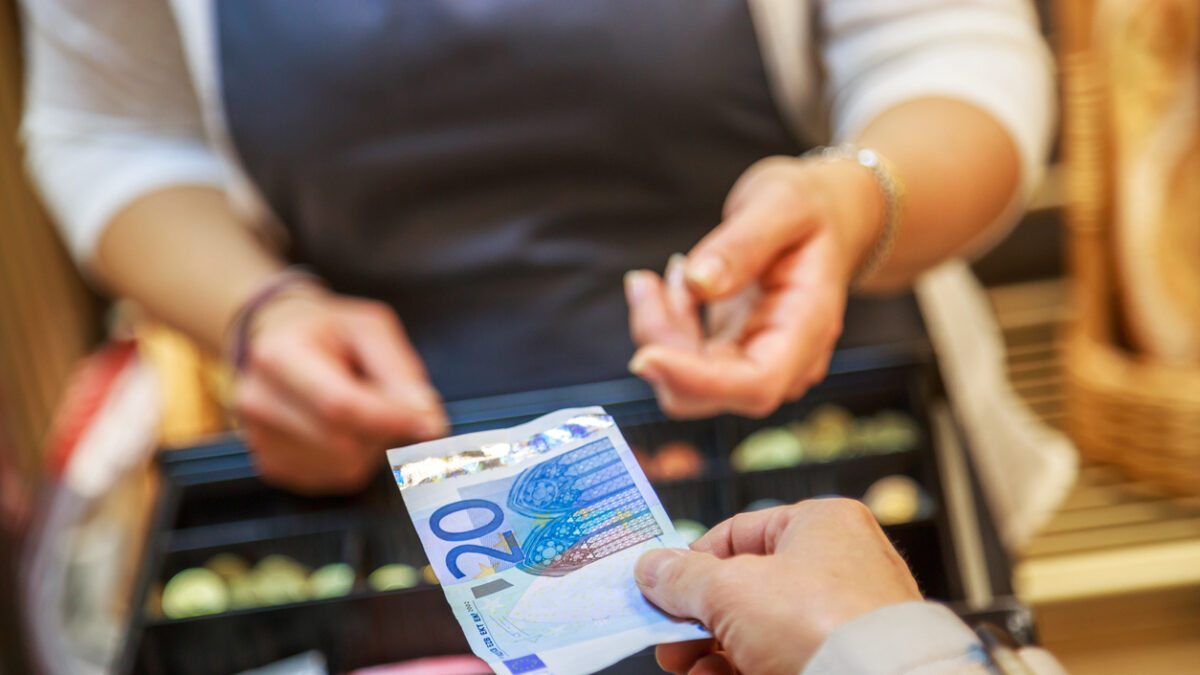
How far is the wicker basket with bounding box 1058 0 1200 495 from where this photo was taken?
69cm

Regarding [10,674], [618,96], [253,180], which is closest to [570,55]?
[618,96]

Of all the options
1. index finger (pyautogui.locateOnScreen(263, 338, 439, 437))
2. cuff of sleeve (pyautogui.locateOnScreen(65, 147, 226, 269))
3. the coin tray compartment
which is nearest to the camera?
the coin tray compartment

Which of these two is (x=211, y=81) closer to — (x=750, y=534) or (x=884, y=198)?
(x=884, y=198)

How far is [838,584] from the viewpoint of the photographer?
0.22 meters

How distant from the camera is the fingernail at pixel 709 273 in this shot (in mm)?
385

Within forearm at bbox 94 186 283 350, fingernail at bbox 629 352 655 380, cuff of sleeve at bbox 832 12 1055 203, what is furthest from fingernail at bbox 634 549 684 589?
forearm at bbox 94 186 283 350

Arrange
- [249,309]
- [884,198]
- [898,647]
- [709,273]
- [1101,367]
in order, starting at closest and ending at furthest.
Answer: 1. [898,647]
2. [709,273]
3. [884,198]
4. [249,309]
5. [1101,367]

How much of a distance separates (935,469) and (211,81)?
19.5 inches

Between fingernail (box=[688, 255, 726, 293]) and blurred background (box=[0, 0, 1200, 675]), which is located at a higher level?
fingernail (box=[688, 255, 726, 293])

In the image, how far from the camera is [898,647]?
20cm

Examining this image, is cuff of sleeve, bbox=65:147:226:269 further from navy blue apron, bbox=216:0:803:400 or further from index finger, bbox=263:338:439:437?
index finger, bbox=263:338:439:437

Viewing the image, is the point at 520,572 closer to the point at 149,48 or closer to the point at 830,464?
the point at 830,464

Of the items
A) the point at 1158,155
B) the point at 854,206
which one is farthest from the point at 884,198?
the point at 1158,155

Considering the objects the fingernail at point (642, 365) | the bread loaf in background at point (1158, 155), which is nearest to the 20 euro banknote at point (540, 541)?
the fingernail at point (642, 365)
